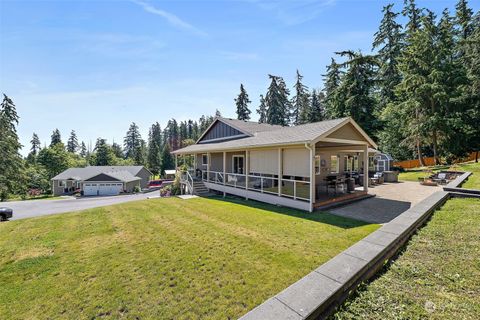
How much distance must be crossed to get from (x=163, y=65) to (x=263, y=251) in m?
12.0

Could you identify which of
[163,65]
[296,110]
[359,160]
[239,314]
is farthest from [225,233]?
[296,110]

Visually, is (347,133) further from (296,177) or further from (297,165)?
(296,177)

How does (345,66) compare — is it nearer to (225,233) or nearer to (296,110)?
(296,110)

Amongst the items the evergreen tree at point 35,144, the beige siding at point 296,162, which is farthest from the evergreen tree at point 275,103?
the evergreen tree at point 35,144

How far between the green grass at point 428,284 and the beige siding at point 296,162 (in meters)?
5.42

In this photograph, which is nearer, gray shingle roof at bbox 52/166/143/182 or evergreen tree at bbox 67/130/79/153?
gray shingle roof at bbox 52/166/143/182

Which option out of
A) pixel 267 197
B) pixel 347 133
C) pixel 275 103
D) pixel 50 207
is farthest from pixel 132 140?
pixel 347 133

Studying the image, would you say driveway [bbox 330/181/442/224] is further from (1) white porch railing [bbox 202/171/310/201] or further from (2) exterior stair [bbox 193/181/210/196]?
(2) exterior stair [bbox 193/181/210/196]

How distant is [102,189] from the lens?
35.6 meters

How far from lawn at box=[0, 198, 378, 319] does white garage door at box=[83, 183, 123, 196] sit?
29.0 meters

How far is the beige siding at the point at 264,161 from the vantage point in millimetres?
11688

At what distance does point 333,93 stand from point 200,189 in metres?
21.6

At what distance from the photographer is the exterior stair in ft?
53.2

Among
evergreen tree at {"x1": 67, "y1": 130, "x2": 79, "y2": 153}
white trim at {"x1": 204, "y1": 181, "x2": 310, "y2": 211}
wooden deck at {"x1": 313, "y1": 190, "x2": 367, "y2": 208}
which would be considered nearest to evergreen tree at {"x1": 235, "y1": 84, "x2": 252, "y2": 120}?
white trim at {"x1": 204, "y1": 181, "x2": 310, "y2": 211}
